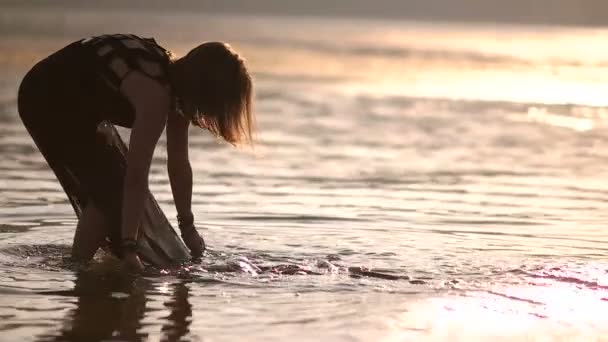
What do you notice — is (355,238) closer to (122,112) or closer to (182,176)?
(182,176)

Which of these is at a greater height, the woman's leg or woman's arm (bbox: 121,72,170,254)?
woman's arm (bbox: 121,72,170,254)

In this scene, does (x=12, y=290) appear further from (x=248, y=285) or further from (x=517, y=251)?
(x=517, y=251)

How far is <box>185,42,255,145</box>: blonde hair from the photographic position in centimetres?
680

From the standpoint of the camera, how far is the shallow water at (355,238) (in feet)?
21.4

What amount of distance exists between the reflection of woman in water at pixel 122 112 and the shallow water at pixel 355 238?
354mm

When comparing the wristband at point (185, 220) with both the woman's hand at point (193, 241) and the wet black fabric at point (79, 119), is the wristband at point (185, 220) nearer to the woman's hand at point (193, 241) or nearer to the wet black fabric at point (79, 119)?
the woman's hand at point (193, 241)

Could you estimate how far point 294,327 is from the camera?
21.0 ft

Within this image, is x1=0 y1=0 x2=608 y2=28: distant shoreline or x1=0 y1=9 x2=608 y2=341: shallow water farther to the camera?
x1=0 y1=0 x2=608 y2=28: distant shoreline

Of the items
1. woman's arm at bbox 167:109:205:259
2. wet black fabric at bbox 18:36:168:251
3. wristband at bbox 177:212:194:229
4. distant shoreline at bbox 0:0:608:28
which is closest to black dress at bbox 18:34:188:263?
wet black fabric at bbox 18:36:168:251

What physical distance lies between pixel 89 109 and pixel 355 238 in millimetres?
2242

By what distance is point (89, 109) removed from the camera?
7.28m

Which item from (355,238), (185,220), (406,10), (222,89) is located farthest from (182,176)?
(406,10)

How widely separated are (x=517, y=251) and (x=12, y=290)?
3046 millimetres

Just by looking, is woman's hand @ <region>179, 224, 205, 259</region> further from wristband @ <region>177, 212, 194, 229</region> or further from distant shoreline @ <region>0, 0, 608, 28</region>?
distant shoreline @ <region>0, 0, 608, 28</region>
